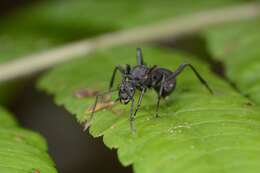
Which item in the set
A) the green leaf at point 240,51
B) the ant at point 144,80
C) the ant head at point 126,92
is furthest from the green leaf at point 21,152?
the green leaf at point 240,51

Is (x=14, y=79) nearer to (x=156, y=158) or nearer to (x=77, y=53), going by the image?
(x=77, y=53)

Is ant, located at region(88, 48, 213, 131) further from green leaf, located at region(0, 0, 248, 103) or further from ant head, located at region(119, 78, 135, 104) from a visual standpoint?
green leaf, located at region(0, 0, 248, 103)

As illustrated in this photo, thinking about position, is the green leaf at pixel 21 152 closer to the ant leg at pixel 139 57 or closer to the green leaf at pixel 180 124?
the green leaf at pixel 180 124

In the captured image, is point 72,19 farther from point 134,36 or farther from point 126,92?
point 126,92

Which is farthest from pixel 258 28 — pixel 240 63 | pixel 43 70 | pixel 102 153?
pixel 102 153

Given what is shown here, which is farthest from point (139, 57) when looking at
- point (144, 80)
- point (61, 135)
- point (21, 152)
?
point (61, 135)

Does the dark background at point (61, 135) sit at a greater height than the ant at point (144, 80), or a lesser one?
lesser
